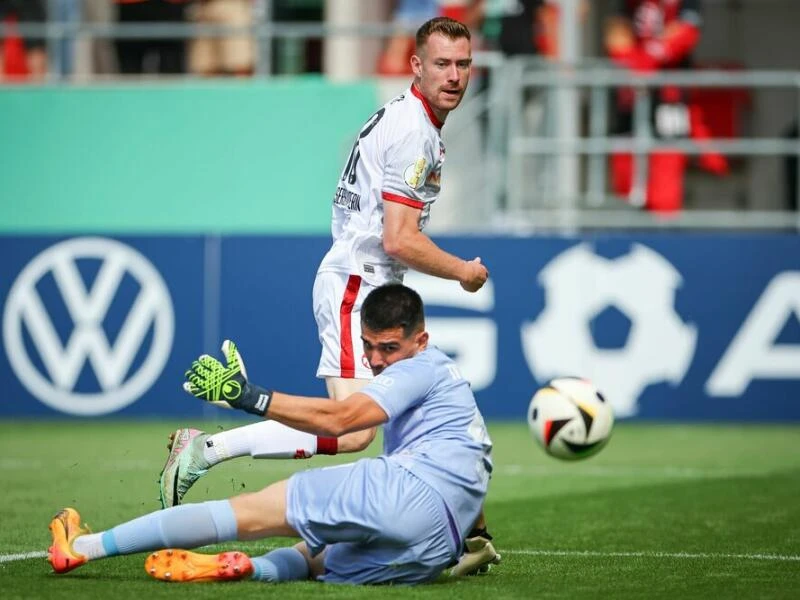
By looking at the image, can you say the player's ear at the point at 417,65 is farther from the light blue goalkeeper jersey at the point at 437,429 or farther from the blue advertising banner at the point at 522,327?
the blue advertising banner at the point at 522,327

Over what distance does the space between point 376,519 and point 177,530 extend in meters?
0.81

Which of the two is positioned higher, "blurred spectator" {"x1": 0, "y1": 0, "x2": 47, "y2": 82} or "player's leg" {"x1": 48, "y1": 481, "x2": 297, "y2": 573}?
"blurred spectator" {"x1": 0, "y1": 0, "x2": 47, "y2": 82}

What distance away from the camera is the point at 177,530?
21.1ft

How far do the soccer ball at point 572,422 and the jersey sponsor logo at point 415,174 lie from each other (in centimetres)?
166

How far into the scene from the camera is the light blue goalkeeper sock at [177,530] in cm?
643

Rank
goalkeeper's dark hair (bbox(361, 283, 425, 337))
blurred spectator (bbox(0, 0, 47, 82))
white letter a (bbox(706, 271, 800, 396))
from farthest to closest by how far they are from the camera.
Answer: blurred spectator (bbox(0, 0, 47, 82))
white letter a (bbox(706, 271, 800, 396))
goalkeeper's dark hair (bbox(361, 283, 425, 337))

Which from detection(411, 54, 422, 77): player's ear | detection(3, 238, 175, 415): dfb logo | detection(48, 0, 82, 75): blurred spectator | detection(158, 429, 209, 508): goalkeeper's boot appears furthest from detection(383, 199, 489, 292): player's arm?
detection(48, 0, 82, 75): blurred spectator

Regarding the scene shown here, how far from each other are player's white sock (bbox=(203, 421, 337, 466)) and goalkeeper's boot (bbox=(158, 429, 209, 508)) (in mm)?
42

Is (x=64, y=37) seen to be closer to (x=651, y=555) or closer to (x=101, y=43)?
(x=101, y=43)

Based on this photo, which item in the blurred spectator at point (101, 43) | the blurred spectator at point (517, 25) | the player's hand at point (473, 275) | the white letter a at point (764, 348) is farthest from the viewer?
the blurred spectator at point (101, 43)

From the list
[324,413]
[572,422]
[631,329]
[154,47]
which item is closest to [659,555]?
[572,422]

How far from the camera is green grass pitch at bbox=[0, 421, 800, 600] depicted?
6.64m

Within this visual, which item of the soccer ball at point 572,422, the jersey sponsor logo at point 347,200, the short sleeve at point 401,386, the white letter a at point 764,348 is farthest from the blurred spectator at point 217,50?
the short sleeve at point 401,386

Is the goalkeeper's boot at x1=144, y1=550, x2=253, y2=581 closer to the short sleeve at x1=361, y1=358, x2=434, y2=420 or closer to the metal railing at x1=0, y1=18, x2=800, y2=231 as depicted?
the short sleeve at x1=361, y1=358, x2=434, y2=420
